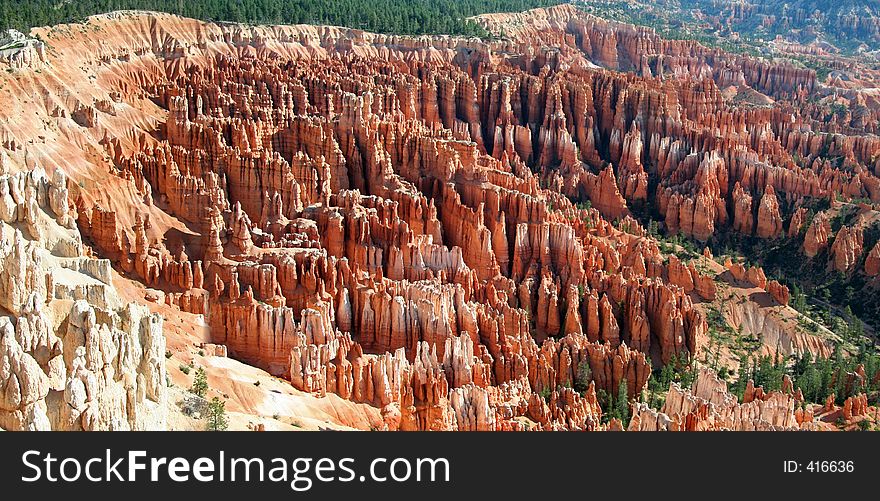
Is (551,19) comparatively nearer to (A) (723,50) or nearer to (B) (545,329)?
(A) (723,50)

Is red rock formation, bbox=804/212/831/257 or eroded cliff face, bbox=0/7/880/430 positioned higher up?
eroded cliff face, bbox=0/7/880/430

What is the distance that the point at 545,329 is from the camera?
198 ft

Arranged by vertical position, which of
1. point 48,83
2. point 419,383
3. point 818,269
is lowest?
point 818,269

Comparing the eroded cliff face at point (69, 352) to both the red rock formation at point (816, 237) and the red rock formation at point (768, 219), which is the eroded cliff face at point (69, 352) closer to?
the red rock formation at point (816, 237)

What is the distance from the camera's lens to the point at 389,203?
63.8 meters

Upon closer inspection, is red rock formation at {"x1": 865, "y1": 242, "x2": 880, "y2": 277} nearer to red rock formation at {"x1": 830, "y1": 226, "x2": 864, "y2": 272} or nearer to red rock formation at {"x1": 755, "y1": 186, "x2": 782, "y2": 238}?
red rock formation at {"x1": 830, "y1": 226, "x2": 864, "y2": 272}

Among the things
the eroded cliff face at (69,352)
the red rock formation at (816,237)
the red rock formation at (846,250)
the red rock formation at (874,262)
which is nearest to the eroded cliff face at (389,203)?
the eroded cliff face at (69,352)

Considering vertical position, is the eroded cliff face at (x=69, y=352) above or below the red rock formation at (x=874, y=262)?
above

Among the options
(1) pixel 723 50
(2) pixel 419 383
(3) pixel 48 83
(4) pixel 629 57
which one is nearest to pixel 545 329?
(2) pixel 419 383

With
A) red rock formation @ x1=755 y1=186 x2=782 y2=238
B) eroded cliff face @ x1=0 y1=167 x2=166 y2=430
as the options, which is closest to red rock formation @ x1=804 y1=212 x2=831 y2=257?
red rock formation @ x1=755 y1=186 x2=782 y2=238

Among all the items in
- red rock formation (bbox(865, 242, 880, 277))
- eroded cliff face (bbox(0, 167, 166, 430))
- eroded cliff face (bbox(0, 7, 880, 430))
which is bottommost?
red rock formation (bbox(865, 242, 880, 277))

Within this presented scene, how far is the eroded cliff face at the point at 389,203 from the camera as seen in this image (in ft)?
157

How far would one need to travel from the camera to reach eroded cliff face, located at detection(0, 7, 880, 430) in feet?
157
